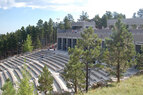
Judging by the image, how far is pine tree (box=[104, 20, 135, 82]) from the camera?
12.7 m

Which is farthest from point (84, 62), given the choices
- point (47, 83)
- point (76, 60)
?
point (47, 83)

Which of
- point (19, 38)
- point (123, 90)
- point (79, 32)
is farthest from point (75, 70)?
point (19, 38)

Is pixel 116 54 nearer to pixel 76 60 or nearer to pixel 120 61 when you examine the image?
pixel 120 61

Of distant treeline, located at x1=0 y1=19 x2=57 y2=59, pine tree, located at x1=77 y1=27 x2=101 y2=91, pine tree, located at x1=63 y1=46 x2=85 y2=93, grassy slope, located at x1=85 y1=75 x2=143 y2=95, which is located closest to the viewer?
grassy slope, located at x1=85 y1=75 x2=143 y2=95

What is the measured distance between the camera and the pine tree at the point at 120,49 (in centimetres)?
1273

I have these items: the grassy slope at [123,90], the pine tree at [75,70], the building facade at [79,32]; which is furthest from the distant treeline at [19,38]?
the grassy slope at [123,90]

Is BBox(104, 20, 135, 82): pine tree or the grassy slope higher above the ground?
BBox(104, 20, 135, 82): pine tree

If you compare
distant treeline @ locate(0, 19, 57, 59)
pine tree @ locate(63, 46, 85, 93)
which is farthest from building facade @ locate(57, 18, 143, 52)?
pine tree @ locate(63, 46, 85, 93)

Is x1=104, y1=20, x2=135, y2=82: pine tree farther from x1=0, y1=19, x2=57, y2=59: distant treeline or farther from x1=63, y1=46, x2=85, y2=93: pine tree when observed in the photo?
x1=0, y1=19, x2=57, y2=59: distant treeline

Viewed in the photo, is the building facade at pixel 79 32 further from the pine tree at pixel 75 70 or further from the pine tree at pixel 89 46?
the pine tree at pixel 75 70

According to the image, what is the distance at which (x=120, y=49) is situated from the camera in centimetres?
1261

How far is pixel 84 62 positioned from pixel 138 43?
9.15 metres

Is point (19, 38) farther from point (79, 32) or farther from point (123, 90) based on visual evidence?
point (123, 90)

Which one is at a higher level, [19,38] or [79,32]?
[79,32]
